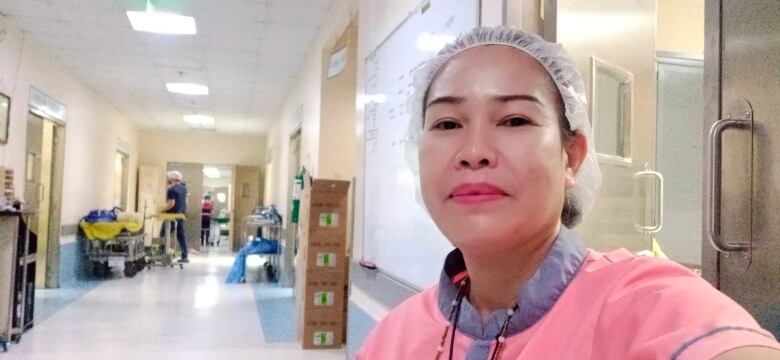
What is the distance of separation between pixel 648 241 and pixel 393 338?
1756 millimetres

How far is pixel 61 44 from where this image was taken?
625 cm

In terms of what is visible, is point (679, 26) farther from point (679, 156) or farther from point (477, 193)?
point (477, 193)

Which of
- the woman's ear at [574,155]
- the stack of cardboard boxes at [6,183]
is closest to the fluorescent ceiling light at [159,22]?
→ the stack of cardboard boxes at [6,183]

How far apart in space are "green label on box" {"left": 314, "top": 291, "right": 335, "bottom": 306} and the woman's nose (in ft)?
12.4

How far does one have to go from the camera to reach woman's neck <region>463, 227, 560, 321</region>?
33.2 inches

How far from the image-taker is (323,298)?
4453mm

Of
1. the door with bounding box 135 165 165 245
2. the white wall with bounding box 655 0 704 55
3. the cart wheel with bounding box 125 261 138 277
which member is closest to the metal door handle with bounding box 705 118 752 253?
the white wall with bounding box 655 0 704 55

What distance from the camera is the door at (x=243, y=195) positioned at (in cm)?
1377

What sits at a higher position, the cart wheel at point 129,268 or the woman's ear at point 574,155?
the woman's ear at point 574,155

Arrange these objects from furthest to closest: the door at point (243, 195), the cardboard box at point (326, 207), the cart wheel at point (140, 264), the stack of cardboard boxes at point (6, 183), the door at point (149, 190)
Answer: the door at point (243, 195)
the door at point (149, 190)
the cart wheel at point (140, 264)
the stack of cardboard boxes at point (6, 183)
the cardboard box at point (326, 207)

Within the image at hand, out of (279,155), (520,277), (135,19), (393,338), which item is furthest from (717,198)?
(279,155)

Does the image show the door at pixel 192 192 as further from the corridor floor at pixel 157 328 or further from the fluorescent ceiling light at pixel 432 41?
the fluorescent ceiling light at pixel 432 41

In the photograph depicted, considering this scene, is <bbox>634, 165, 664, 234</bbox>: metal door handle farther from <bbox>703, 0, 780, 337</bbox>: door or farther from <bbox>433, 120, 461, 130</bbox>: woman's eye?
<bbox>433, 120, 461, 130</bbox>: woman's eye

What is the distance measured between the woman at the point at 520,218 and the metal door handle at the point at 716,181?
44 cm
